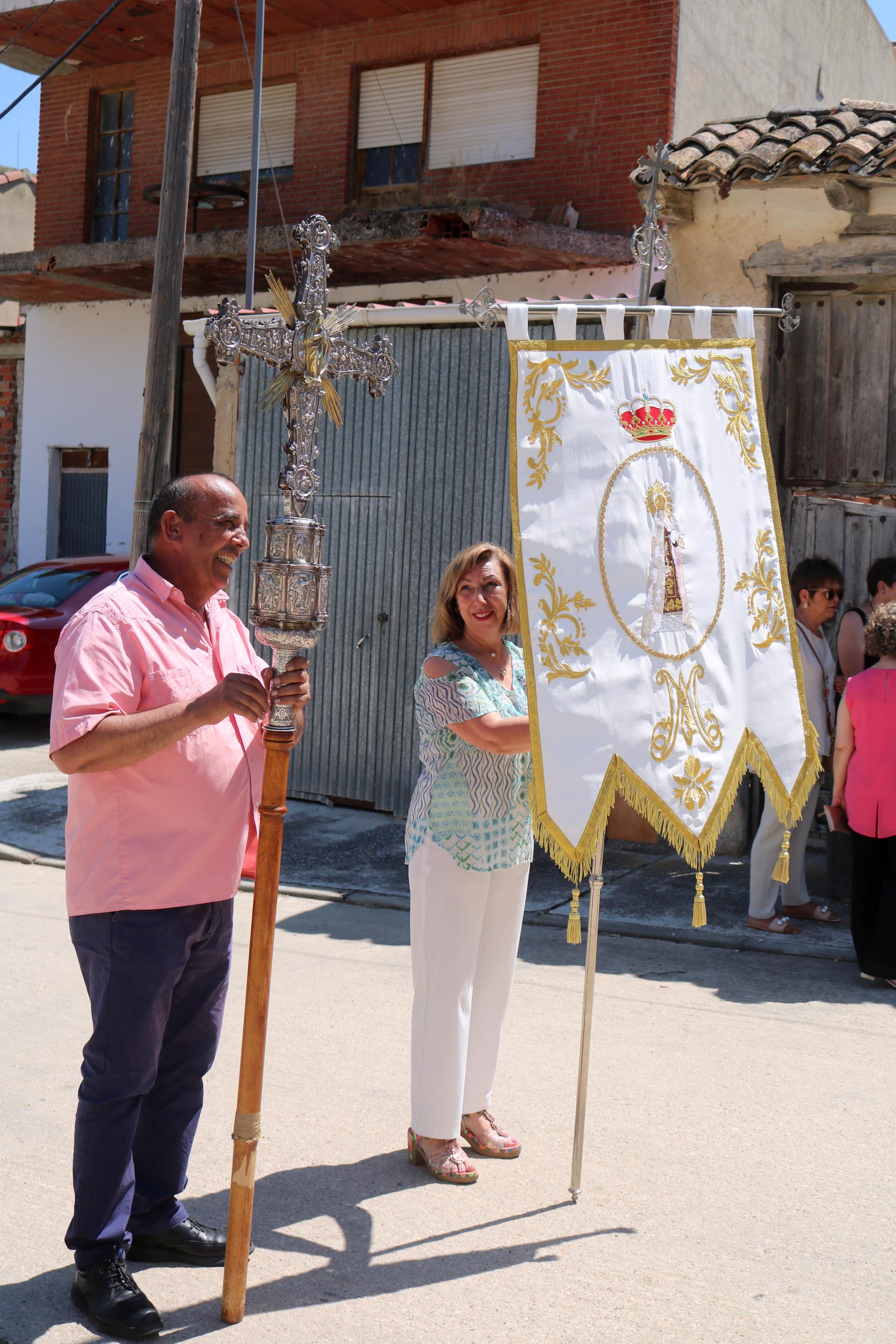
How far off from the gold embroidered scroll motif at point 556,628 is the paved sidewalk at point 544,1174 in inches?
61.6

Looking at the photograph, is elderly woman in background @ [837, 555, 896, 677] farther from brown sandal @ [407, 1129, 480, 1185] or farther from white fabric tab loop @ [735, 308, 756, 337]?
brown sandal @ [407, 1129, 480, 1185]

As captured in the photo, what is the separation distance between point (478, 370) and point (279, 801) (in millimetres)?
6500

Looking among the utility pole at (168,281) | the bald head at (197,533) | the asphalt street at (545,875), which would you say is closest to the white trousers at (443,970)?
the bald head at (197,533)

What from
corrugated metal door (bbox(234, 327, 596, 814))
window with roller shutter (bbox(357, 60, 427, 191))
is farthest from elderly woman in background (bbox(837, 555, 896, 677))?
window with roller shutter (bbox(357, 60, 427, 191))

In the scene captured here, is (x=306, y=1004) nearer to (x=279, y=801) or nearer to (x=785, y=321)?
(x=279, y=801)

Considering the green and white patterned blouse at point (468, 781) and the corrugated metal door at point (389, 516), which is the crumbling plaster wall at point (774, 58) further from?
the green and white patterned blouse at point (468, 781)

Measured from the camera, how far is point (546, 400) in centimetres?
370

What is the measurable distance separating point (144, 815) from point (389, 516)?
21.8 ft

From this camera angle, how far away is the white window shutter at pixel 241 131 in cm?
1459

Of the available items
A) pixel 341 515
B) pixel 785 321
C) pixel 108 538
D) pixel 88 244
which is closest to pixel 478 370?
pixel 341 515

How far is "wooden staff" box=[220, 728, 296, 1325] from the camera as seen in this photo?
3070 mm

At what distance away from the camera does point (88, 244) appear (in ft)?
44.7

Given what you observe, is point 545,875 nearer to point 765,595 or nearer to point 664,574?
point 765,595

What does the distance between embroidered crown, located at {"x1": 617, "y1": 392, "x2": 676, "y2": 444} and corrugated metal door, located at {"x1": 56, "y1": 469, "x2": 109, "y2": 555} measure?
1288 centimetres
